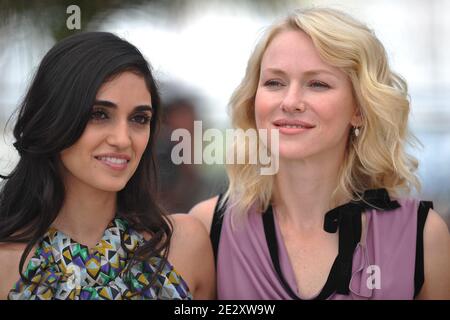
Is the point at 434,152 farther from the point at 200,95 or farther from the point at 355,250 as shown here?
the point at 200,95

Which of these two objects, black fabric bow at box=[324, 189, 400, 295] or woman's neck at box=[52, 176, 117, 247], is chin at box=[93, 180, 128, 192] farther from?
black fabric bow at box=[324, 189, 400, 295]

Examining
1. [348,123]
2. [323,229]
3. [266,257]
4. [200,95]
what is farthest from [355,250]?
[200,95]

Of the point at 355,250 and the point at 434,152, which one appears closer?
the point at 355,250

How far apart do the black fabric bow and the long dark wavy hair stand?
52 cm

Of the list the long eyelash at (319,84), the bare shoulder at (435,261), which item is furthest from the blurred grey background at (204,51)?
the long eyelash at (319,84)

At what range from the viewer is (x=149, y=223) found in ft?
6.11

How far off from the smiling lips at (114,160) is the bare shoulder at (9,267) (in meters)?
0.32

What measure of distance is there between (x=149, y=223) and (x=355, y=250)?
63cm

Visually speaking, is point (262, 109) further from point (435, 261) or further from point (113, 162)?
point (435, 261)

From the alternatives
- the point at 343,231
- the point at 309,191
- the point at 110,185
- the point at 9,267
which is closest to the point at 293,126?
the point at 309,191

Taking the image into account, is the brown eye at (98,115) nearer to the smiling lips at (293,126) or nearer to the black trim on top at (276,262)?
the smiling lips at (293,126)

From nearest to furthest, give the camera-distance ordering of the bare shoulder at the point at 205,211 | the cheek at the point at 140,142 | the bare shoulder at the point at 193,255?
the cheek at the point at 140,142 < the bare shoulder at the point at 193,255 < the bare shoulder at the point at 205,211

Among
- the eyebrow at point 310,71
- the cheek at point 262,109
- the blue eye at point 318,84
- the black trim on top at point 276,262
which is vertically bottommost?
the black trim on top at point 276,262

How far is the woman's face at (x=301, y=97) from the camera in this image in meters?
1.90
